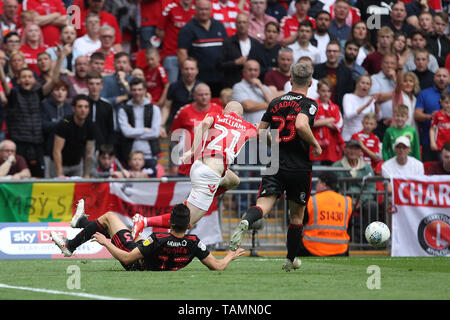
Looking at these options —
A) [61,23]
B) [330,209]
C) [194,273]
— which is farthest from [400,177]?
[61,23]

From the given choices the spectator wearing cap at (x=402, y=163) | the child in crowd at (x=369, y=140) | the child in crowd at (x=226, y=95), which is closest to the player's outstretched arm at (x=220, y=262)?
the spectator wearing cap at (x=402, y=163)

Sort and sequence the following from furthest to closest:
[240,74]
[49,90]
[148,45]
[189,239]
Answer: [148,45], [240,74], [49,90], [189,239]

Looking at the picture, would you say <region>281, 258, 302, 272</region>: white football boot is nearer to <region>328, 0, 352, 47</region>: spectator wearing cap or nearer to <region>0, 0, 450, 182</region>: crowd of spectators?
<region>0, 0, 450, 182</region>: crowd of spectators

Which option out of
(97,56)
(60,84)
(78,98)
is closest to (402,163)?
(78,98)

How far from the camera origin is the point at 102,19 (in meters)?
19.6

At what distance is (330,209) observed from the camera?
566 inches

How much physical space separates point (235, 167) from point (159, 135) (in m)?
2.28

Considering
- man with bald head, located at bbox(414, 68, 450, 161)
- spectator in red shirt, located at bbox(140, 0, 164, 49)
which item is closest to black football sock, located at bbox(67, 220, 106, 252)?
man with bald head, located at bbox(414, 68, 450, 161)

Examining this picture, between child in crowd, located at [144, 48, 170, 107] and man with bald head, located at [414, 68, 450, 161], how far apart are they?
542 cm

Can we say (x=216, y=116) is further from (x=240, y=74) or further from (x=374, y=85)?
(x=374, y=85)

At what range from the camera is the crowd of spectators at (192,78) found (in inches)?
648

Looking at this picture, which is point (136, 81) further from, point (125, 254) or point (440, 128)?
point (125, 254)

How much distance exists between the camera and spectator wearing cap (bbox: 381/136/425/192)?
1667cm

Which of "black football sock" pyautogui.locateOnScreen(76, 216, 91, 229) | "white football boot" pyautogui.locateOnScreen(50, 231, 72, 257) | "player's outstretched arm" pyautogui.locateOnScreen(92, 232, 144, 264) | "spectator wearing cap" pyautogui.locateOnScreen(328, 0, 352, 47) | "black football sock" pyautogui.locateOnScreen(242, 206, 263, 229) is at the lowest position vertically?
"player's outstretched arm" pyautogui.locateOnScreen(92, 232, 144, 264)
